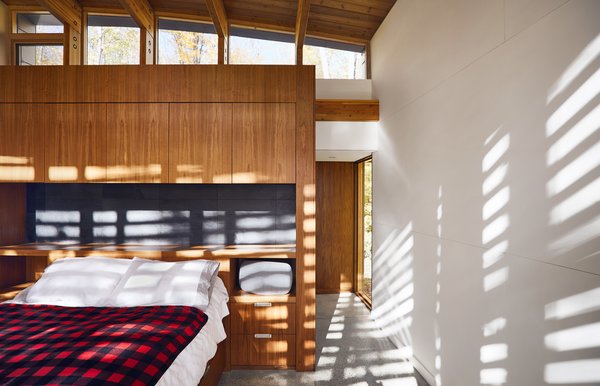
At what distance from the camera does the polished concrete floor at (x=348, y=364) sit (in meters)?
2.77

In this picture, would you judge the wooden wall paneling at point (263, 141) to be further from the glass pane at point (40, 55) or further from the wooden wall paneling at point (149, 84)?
the glass pane at point (40, 55)

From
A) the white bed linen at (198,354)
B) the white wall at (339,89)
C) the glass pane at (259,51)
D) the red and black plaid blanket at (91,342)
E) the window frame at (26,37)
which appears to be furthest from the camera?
the white wall at (339,89)

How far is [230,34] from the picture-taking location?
4152mm

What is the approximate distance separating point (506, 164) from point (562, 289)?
0.65 m

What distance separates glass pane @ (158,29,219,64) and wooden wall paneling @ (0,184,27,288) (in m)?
1.90

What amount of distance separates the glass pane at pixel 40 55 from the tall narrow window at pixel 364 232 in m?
3.63

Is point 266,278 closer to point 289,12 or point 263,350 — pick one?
point 263,350

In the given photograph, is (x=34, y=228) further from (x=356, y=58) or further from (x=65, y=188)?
(x=356, y=58)

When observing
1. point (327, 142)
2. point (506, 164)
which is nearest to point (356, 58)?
point (327, 142)

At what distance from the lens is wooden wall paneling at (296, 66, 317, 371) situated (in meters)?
2.92

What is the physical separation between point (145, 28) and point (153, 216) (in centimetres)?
193

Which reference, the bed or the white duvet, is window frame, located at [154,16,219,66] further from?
the white duvet

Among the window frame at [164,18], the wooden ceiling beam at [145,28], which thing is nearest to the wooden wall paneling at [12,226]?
the wooden ceiling beam at [145,28]

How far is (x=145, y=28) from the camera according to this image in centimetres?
367
